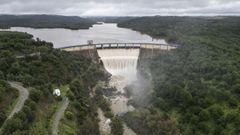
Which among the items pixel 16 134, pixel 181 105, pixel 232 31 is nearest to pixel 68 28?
pixel 232 31

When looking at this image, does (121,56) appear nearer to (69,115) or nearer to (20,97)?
(69,115)

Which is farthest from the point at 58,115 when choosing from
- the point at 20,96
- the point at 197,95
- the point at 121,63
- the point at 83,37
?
the point at 83,37

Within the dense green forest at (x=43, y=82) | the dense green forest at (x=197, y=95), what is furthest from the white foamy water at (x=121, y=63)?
the dense green forest at (x=197, y=95)

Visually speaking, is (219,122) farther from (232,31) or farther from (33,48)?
(232,31)

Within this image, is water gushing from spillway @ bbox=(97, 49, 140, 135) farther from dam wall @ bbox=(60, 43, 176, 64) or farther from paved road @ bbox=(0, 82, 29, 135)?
paved road @ bbox=(0, 82, 29, 135)

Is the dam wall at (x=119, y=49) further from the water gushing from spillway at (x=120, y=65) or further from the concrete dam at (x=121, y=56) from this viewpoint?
the water gushing from spillway at (x=120, y=65)

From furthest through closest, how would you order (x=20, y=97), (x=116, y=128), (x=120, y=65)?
(x=120, y=65) → (x=116, y=128) → (x=20, y=97)

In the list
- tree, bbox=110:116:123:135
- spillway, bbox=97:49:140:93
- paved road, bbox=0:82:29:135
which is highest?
paved road, bbox=0:82:29:135

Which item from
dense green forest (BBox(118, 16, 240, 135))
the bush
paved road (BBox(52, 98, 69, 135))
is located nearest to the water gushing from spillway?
dense green forest (BBox(118, 16, 240, 135))
